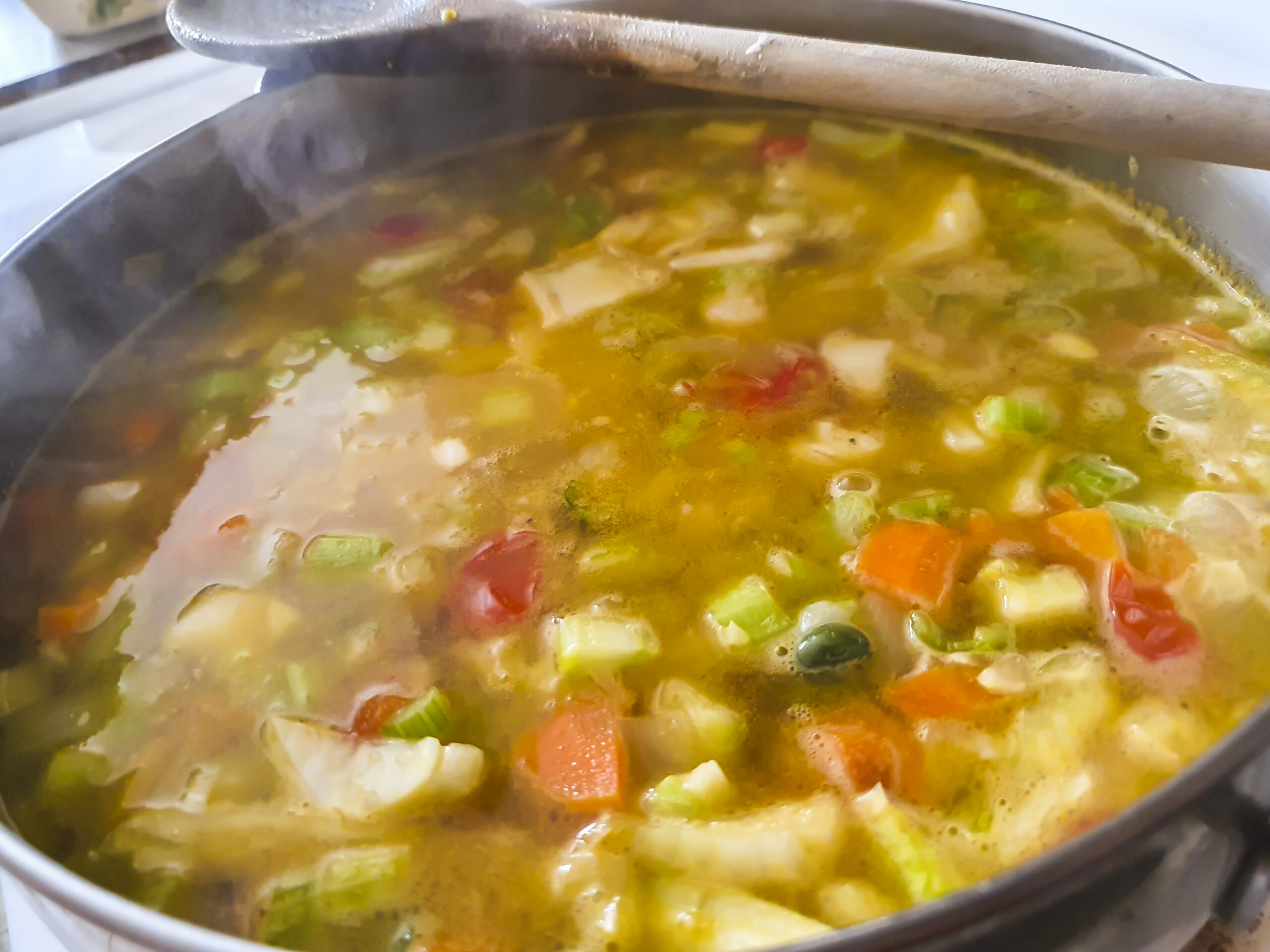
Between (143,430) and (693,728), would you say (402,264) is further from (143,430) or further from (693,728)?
(693,728)

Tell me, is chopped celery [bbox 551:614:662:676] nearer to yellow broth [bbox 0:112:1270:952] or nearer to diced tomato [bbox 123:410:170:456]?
yellow broth [bbox 0:112:1270:952]

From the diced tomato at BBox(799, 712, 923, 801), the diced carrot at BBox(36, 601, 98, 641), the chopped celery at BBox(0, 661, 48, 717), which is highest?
the diced carrot at BBox(36, 601, 98, 641)

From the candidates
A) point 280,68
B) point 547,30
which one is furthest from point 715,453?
point 280,68

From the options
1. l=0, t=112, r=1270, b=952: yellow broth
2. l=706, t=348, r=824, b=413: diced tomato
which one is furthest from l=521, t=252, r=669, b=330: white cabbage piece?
l=706, t=348, r=824, b=413: diced tomato

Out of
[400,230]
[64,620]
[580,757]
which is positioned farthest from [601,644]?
[400,230]

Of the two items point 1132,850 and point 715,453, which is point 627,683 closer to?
point 715,453

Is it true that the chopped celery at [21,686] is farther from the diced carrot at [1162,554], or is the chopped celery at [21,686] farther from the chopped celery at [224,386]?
the diced carrot at [1162,554]
